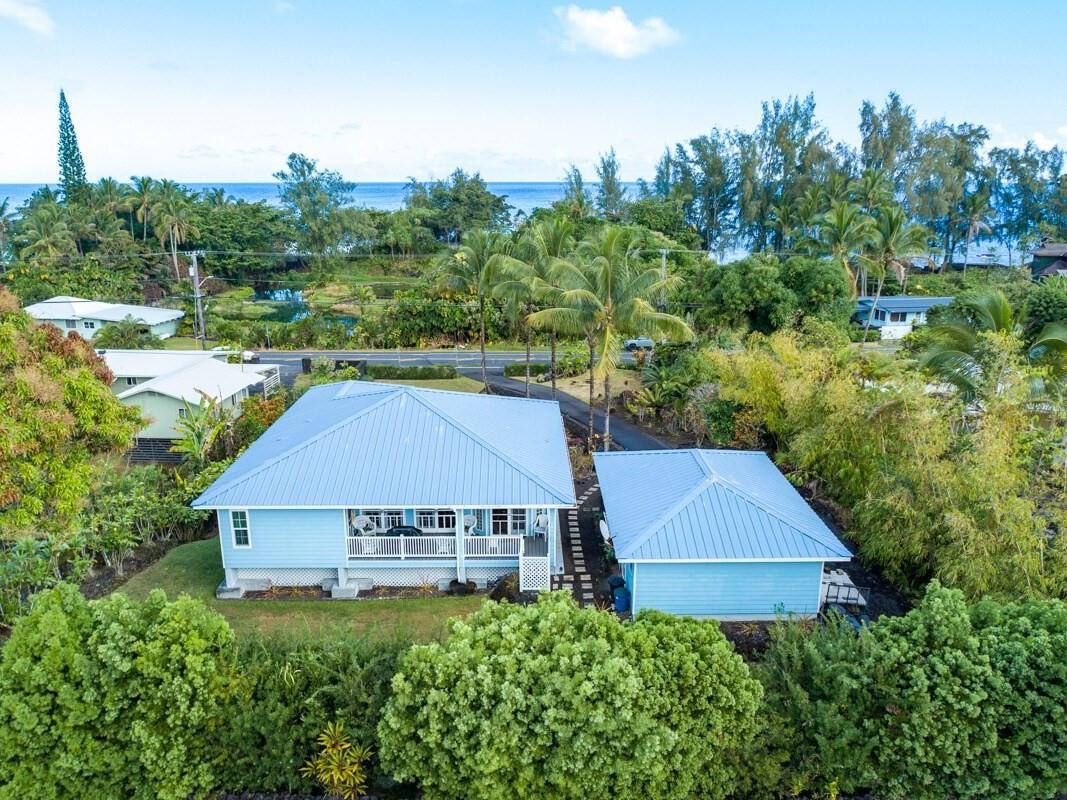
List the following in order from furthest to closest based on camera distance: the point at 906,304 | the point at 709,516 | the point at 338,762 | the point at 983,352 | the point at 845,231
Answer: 1. the point at 906,304
2. the point at 845,231
3. the point at 709,516
4. the point at 983,352
5. the point at 338,762

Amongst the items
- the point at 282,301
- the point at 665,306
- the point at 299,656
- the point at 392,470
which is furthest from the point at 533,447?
the point at 282,301

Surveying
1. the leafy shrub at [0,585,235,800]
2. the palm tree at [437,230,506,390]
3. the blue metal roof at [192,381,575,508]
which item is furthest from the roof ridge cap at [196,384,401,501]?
the palm tree at [437,230,506,390]

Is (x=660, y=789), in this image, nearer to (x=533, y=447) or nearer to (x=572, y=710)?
(x=572, y=710)

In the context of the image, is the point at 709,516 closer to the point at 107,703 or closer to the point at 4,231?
the point at 107,703

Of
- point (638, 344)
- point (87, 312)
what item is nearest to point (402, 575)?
point (638, 344)

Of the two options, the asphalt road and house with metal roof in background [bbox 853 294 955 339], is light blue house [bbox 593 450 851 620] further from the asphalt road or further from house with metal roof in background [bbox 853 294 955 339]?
house with metal roof in background [bbox 853 294 955 339]

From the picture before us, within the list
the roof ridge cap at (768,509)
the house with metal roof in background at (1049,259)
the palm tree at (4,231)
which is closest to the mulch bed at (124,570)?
the roof ridge cap at (768,509)
